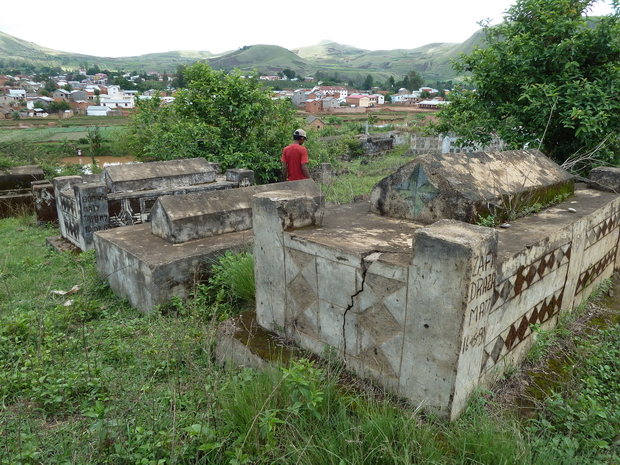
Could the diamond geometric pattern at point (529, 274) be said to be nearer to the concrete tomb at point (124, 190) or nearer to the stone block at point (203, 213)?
the stone block at point (203, 213)

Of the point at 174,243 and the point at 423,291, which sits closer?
the point at 423,291

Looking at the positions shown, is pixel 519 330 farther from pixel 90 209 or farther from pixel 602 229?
pixel 90 209

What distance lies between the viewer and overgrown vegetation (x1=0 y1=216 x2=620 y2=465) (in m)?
1.95

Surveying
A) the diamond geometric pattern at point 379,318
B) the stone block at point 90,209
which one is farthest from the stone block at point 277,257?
the stone block at point 90,209

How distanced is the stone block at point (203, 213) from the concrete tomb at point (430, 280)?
68.1 inches

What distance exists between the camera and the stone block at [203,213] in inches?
197

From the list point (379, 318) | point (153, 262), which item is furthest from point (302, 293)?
point (153, 262)

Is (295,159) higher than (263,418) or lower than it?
higher

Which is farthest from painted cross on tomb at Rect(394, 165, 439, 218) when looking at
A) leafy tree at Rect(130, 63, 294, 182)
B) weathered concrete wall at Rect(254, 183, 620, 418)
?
leafy tree at Rect(130, 63, 294, 182)

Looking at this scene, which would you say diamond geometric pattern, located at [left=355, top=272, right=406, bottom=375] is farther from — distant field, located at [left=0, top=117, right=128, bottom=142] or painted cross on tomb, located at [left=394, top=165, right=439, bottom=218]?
distant field, located at [left=0, top=117, right=128, bottom=142]

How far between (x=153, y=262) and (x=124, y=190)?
3.05m

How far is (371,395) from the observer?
2.37m

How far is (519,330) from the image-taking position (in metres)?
2.82

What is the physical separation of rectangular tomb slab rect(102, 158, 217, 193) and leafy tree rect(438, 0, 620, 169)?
464 centimetres
